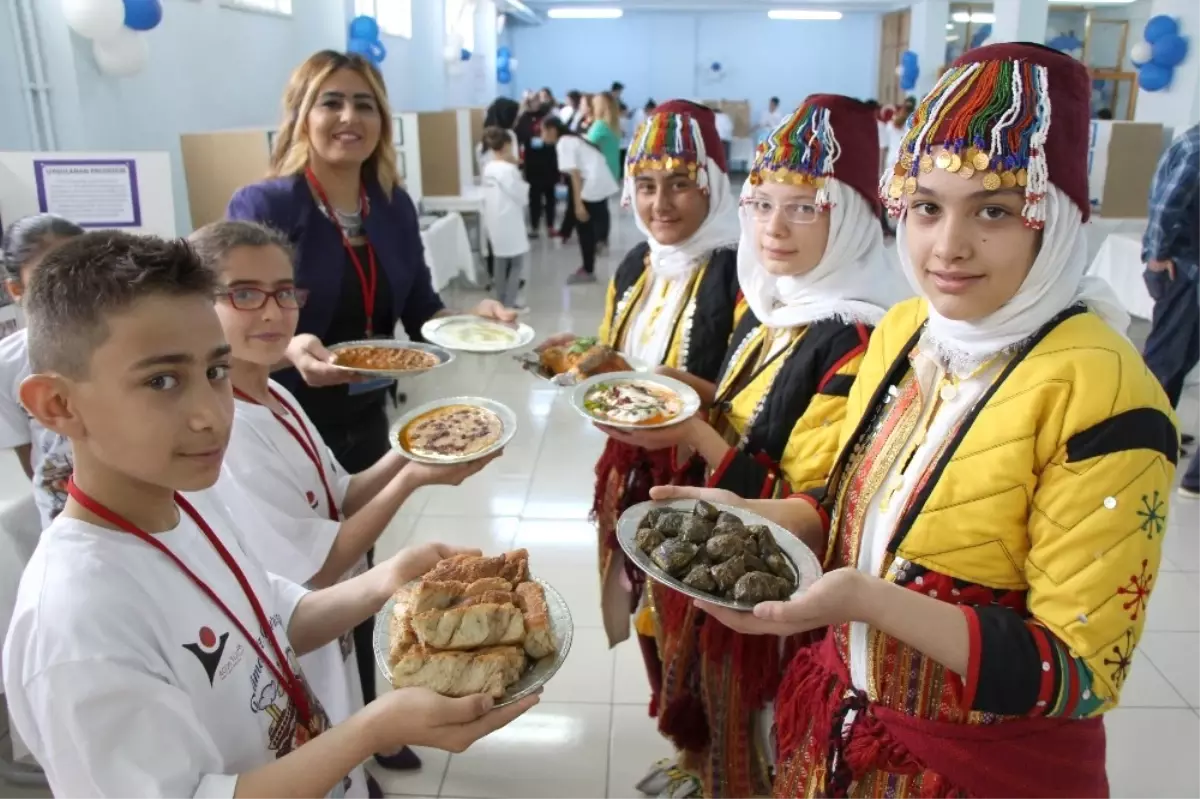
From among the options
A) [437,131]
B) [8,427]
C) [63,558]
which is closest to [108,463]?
[63,558]

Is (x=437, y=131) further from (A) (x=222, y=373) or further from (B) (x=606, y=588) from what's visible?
(A) (x=222, y=373)

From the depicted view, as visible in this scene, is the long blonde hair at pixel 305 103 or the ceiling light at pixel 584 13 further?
the ceiling light at pixel 584 13

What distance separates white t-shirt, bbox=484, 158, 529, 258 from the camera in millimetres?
6844

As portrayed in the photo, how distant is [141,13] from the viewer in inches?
144

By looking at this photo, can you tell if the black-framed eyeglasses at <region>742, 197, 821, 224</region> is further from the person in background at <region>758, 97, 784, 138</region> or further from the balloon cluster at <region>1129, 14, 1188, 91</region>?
the person in background at <region>758, 97, 784, 138</region>

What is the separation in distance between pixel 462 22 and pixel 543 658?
1370 cm

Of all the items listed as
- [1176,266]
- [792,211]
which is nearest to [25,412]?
[792,211]

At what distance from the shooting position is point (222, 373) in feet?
3.38

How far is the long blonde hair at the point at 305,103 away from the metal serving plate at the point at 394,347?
18.0 inches

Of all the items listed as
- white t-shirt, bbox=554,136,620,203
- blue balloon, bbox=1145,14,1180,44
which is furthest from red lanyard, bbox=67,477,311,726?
white t-shirt, bbox=554,136,620,203

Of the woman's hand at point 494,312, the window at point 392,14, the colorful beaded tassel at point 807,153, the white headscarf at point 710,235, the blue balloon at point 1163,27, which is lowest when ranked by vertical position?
the woman's hand at point 494,312

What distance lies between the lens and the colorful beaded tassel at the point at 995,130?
1.05 meters

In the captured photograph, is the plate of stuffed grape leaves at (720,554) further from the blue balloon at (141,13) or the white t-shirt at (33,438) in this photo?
the blue balloon at (141,13)

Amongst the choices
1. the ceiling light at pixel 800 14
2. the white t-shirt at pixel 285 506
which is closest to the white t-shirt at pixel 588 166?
the white t-shirt at pixel 285 506
